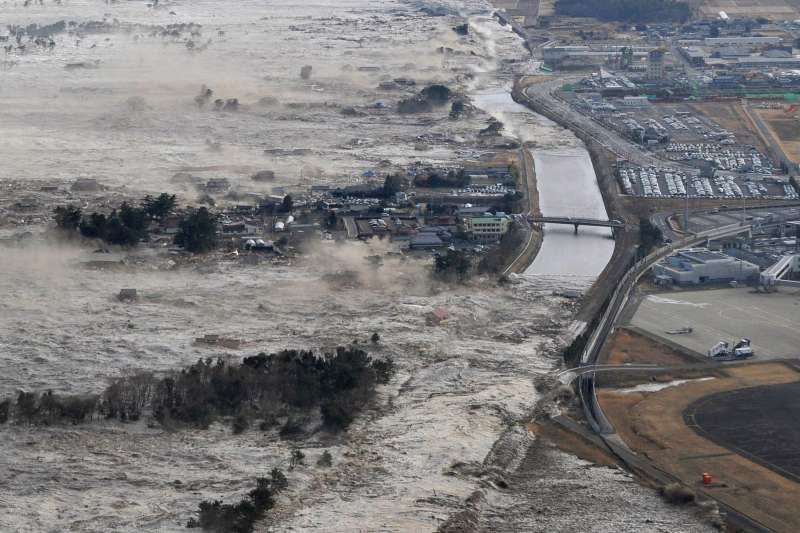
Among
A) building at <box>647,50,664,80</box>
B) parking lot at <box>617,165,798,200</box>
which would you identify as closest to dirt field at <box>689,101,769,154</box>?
parking lot at <box>617,165,798,200</box>

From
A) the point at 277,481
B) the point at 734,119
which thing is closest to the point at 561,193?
the point at 734,119

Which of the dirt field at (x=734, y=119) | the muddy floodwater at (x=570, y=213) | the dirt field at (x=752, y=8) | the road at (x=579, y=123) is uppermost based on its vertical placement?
the dirt field at (x=752, y=8)

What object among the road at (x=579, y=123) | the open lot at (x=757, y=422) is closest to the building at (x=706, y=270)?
the open lot at (x=757, y=422)

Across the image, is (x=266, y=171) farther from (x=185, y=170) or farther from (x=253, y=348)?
(x=253, y=348)

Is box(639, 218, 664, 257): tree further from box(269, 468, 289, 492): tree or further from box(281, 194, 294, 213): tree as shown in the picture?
box(269, 468, 289, 492): tree

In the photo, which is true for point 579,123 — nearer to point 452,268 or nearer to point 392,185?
point 392,185

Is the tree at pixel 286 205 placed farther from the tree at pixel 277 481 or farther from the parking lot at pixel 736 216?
the tree at pixel 277 481

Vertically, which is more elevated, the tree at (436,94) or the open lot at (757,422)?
the open lot at (757,422)
